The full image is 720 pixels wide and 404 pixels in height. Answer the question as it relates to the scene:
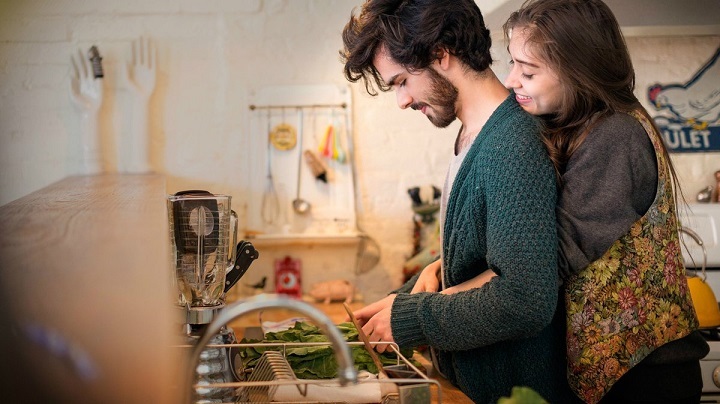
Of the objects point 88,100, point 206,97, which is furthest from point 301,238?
point 88,100

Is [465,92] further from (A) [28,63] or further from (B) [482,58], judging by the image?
(A) [28,63]

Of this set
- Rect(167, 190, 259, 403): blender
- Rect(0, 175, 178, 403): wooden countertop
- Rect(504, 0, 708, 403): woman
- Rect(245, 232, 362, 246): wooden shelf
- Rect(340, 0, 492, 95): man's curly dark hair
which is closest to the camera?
Rect(0, 175, 178, 403): wooden countertop

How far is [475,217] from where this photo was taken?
1555 millimetres

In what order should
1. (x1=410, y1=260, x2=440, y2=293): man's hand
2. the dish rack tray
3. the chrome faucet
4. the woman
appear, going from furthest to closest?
(x1=410, y1=260, x2=440, y2=293): man's hand
the woman
the dish rack tray
the chrome faucet

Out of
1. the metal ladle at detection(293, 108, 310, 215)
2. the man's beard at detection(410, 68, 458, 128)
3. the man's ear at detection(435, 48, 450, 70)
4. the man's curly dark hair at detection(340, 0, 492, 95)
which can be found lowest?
the metal ladle at detection(293, 108, 310, 215)

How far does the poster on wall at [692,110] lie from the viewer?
4.12m

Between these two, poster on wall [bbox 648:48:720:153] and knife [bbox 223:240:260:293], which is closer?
knife [bbox 223:240:260:293]

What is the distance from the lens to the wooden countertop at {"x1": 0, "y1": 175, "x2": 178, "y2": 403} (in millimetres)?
606

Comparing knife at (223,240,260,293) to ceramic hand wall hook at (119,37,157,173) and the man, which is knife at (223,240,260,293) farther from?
ceramic hand wall hook at (119,37,157,173)

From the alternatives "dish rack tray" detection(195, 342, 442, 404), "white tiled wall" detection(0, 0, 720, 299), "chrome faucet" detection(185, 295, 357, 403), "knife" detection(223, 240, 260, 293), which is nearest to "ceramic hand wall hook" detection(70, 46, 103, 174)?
"white tiled wall" detection(0, 0, 720, 299)

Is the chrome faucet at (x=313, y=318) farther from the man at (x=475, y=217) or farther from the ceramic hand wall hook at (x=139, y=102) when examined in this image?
the ceramic hand wall hook at (x=139, y=102)

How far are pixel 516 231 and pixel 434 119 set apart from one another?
1.43 feet

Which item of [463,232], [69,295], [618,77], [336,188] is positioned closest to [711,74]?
[336,188]

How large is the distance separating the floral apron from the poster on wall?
277cm
